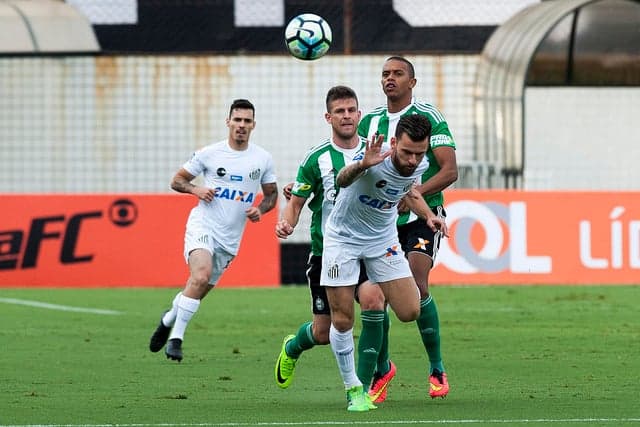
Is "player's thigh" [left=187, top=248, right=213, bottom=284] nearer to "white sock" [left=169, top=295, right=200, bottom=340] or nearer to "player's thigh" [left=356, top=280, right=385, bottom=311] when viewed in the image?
"white sock" [left=169, top=295, right=200, bottom=340]

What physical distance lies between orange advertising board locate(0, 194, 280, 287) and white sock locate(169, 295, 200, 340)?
26.2ft

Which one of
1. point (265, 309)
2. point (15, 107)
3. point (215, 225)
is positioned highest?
point (15, 107)

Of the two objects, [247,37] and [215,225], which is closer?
[215,225]

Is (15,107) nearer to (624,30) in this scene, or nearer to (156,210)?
(156,210)

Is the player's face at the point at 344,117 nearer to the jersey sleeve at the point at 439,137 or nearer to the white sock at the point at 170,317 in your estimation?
the jersey sleeve at the point at 439,137

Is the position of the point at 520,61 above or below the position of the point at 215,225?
above

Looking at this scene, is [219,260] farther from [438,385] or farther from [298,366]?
[438,385]

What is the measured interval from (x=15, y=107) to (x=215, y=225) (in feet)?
35.8

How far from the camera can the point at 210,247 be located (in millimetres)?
12367

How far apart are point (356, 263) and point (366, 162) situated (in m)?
0.93

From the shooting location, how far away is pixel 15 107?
22.6 metres

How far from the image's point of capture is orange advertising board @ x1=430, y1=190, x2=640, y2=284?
19812mm

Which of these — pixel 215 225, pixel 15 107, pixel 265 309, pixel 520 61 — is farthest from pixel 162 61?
pixel 215 225

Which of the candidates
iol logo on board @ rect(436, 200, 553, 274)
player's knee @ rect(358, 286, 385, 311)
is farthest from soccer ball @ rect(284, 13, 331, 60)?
iol logo on board @ rect(436, 200, 553, 274)
